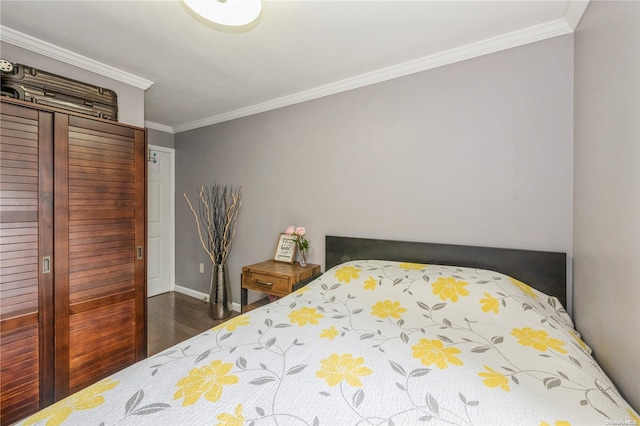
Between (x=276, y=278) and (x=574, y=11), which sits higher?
(x=574, y=11)

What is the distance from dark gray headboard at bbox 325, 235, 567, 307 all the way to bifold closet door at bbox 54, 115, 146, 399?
166 centimetres

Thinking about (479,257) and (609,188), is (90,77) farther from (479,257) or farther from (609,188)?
(609,188)

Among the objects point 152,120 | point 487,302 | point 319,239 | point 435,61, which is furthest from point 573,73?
point 152,120

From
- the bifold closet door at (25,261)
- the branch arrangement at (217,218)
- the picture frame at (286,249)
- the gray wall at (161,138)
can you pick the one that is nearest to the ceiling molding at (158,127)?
the gray wall at (161,138)

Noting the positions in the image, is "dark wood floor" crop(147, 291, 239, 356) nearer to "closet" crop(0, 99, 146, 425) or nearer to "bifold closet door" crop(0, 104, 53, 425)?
"closet" crop(0, 99, 146, 425)

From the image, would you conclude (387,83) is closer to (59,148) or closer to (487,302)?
(487,302)

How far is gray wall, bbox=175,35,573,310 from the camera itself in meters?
1.69

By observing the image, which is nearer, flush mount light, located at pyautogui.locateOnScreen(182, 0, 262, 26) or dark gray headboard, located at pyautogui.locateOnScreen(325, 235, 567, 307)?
flush mount light, located at pyautogui.locateOnScreen(182, 0, 262, 26)

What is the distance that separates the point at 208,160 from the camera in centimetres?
347

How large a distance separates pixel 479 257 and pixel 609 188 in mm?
823

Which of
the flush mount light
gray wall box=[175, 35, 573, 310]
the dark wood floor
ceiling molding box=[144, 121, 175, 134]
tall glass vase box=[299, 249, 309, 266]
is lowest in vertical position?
the dark wood floor

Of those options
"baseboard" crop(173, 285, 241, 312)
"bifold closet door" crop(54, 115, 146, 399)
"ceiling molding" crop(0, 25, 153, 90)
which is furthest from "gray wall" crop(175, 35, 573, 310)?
"bifold closet door" crop(54, 115, 146, 399)

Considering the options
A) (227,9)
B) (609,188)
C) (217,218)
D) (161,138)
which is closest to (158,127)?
(161,138)

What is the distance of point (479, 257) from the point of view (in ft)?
6.06
